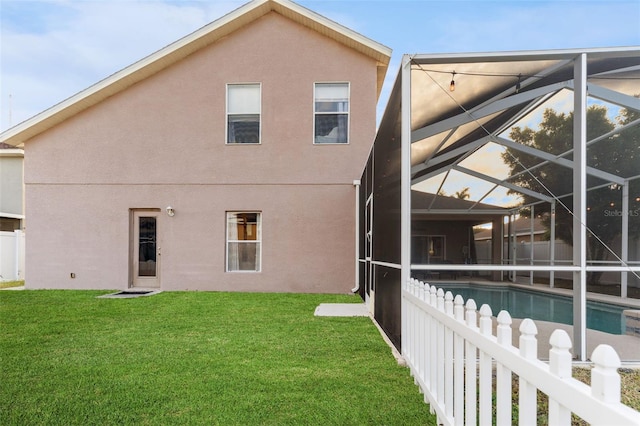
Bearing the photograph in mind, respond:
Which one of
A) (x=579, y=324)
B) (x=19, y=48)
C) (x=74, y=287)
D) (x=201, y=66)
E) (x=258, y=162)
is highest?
(x=19, y=48)

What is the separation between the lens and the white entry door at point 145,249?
9.04 m

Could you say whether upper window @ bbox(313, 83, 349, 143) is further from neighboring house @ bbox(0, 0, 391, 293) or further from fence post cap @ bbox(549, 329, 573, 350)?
fence post cap @ bbox(549, 329, 573, 350)

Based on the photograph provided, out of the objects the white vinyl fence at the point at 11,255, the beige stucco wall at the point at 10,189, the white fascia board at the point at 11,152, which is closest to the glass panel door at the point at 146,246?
the white vinyl fence at the point at 11,255

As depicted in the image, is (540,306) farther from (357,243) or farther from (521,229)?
(357,243)

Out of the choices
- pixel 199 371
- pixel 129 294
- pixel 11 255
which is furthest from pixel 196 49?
pixel 11 255

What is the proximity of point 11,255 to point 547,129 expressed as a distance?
1396 cm

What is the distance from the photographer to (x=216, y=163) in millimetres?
8922

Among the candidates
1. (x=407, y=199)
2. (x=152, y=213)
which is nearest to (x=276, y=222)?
(x=152, y=213)

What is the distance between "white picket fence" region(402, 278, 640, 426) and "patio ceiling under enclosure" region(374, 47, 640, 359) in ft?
2.97

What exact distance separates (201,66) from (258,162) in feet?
8.77

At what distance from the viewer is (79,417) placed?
2537 millimetres

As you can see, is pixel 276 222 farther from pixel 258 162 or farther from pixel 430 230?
pixel 430 230

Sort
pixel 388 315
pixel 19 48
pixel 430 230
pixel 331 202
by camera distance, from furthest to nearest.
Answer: pixel 430 230
pixel 19 48
pixel 331 202
pixel 388 315

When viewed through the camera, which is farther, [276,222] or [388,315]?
[276,222]
